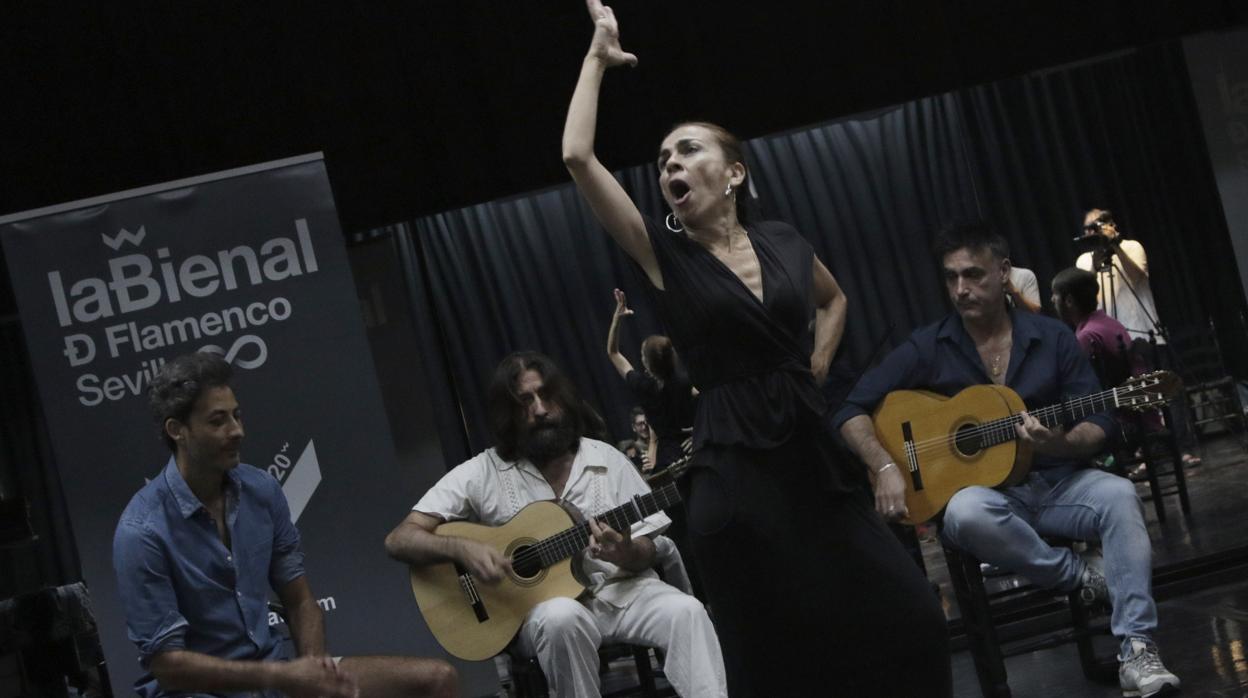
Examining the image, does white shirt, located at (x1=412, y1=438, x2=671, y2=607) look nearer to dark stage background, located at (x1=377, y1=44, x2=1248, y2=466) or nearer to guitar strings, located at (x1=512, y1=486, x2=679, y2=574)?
guitar strings, located at (x1=512, y1=486, x2=679, y2=574)

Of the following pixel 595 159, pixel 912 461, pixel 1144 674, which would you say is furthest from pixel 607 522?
pixel 595 159

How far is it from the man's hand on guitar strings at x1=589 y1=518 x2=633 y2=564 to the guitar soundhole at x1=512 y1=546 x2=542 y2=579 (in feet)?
0.58

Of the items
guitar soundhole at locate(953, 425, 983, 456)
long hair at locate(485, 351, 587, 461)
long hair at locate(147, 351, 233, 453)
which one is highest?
long hair at locate(147, 351, 233, 453)

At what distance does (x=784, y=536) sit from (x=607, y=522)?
5.34 feet

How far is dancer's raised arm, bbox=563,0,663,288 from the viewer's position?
7.41ft

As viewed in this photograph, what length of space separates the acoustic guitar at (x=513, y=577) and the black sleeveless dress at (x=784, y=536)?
1.50m

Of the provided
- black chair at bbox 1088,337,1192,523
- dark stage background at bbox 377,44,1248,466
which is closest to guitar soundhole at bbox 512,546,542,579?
black chair at bbox 1088,337,1192,523

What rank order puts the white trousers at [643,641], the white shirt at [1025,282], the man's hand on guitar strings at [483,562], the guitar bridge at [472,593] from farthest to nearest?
1. the white shirt at [1025,282]
2. the guitar bridge at [472,593]
3. the man's hand on guitar strings at [483,562]
4. the white trousers at [643,641]

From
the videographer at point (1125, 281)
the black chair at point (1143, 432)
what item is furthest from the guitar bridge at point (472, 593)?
the videographer at point (1125, 281)

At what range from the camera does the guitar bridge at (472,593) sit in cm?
388

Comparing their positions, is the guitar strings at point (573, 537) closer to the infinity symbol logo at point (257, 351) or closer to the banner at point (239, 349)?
the banner at point (239, 349)

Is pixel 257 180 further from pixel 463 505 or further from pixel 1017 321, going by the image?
pixel 1017 321

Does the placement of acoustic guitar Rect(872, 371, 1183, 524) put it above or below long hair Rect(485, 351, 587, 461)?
below

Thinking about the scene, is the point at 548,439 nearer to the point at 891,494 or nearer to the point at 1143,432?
the point at 891,494
